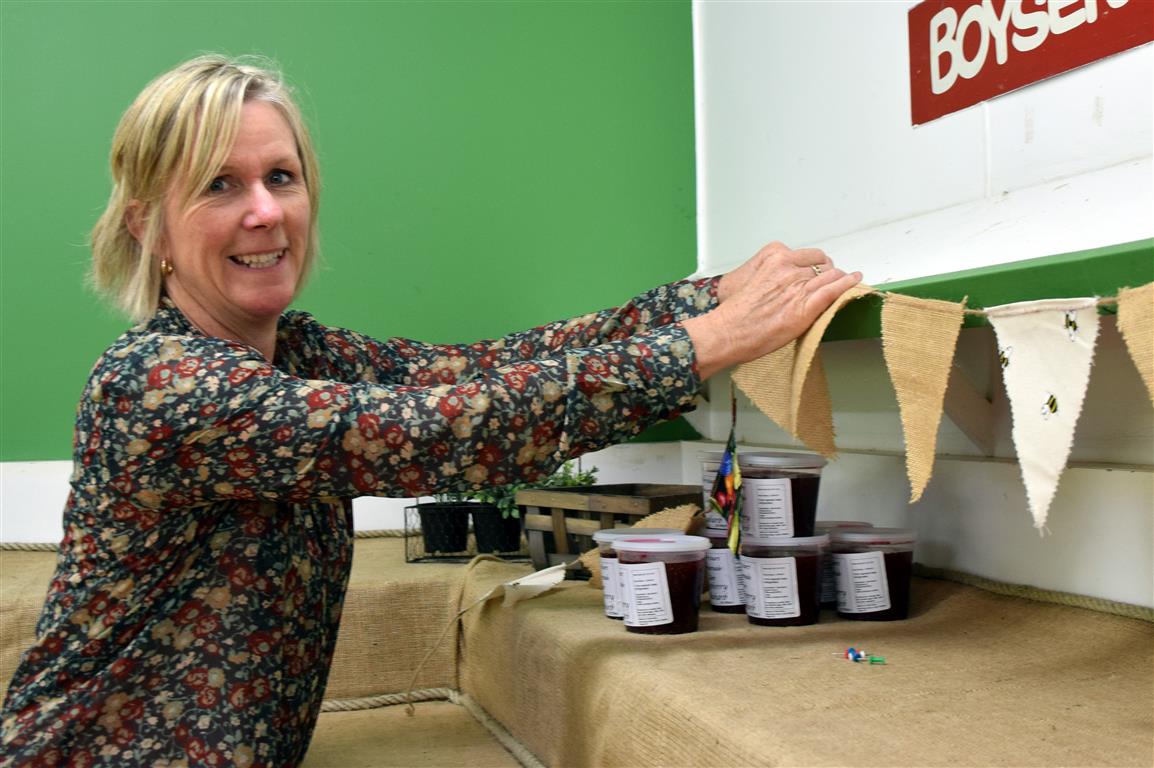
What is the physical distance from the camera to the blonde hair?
1.23 meters

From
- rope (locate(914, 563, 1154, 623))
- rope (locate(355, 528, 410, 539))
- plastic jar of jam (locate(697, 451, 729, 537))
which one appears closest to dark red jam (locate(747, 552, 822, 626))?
plastic jar of jam (locate(697, 451, 729, 537))

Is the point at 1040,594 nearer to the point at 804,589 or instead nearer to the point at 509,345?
the point at 804,589

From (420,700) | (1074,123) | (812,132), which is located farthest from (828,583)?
(812,132)

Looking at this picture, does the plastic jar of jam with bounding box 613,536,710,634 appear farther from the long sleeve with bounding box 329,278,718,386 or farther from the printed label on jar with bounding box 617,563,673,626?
the long sleeve with bounding box 329,278,718,386

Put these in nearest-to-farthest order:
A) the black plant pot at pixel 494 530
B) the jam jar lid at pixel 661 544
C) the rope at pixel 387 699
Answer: the jam jar lid at pixel 661 544 < the rope at pixel 387 699 < the black plant pot at pixel 494 530

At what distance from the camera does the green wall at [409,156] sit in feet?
7.20

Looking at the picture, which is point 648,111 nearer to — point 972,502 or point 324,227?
point 324,227

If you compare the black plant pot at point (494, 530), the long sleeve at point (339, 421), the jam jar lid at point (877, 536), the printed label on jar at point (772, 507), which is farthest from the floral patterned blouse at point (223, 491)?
the black plant pot at point (494, 530)

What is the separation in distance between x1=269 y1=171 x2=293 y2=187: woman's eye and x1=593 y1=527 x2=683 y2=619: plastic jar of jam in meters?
0.53

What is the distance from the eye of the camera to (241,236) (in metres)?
1.26

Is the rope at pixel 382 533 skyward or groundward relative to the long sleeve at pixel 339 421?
groundward

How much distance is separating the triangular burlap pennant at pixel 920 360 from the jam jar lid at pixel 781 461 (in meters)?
0.27

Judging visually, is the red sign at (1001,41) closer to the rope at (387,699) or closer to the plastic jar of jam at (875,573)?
the plastic jar of jam at (875,573)

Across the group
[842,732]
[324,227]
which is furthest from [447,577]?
[842,732]
